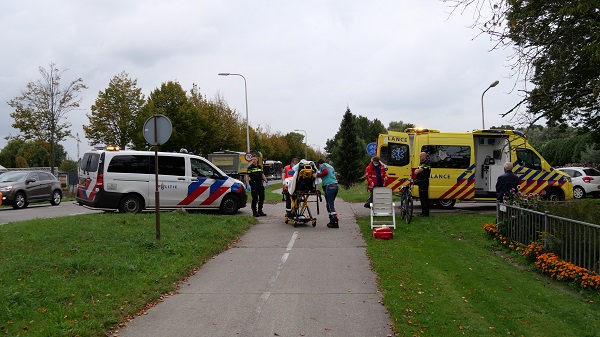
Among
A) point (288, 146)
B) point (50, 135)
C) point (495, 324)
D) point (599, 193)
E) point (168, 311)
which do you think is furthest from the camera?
point (288, 146)

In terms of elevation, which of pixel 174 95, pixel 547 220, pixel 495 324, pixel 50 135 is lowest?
pixel 495 324

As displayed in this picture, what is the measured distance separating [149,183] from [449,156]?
9.48 m

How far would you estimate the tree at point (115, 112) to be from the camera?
40.1m

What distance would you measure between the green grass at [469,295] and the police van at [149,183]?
22.0ft

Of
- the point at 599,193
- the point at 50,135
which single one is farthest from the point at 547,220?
the point at 50,135

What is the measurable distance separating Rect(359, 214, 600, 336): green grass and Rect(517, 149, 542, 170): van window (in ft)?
24.5

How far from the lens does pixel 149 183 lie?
14867mm

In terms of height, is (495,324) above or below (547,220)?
below

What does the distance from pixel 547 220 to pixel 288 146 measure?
278ft

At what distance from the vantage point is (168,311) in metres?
6.09

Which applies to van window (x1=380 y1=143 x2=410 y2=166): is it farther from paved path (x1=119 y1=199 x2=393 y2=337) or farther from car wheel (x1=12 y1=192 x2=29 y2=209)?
car wheel (x1=12 y1=192 x2=29 y2=209)

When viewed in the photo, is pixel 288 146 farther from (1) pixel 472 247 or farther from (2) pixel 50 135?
(1) pixel 472 247

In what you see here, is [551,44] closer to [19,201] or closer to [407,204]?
[407,204]

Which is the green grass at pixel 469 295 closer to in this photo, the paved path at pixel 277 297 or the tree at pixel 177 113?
the paved path at pixel 277 297
